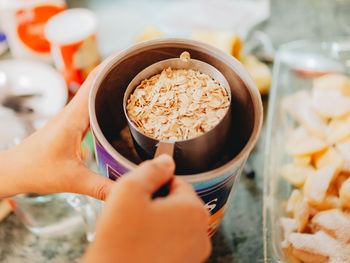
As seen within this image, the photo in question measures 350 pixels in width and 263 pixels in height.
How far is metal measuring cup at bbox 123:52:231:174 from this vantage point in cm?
44

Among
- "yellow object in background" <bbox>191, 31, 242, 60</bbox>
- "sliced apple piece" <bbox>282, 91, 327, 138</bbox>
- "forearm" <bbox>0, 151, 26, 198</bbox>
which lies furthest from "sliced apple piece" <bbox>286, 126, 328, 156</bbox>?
"forearm" <bbox>0, 151, 26, 198</bbox>

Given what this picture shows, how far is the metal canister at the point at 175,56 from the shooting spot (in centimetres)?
46

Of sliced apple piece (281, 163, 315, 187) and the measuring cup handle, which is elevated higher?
the measuring cup handle

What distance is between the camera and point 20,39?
1.00 metres

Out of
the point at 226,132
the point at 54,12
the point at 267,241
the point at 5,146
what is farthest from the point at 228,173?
the point at 54,12

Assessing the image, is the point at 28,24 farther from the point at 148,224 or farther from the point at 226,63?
the point at 148,224

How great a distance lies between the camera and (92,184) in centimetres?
50

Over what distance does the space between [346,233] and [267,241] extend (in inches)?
5.4

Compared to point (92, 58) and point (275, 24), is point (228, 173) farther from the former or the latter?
point (275, 24)

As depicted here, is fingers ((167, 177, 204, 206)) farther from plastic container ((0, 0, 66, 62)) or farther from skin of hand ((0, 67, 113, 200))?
plastic container ((0, 0, 66, 62))

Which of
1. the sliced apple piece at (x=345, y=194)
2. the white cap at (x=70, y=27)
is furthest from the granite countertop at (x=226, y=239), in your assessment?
the white cap at (x=70, y=27)

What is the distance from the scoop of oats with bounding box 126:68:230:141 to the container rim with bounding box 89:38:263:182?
36 mm

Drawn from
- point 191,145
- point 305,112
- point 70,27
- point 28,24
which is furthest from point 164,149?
point 28,24

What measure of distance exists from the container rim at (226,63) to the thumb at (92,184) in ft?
0.22
